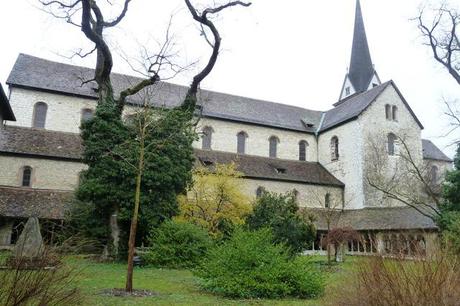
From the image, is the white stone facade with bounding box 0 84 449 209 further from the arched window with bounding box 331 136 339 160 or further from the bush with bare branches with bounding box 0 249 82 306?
the bush with bare branches with bounding box 0 249 82 306

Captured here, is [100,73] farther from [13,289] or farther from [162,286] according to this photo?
[13,289]

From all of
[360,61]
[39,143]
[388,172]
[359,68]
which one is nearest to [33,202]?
[39,143]

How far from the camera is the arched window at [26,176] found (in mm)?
28688

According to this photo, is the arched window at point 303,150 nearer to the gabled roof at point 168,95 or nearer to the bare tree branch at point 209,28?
the gabled roof at point 168,95

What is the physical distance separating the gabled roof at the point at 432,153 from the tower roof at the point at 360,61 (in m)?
11.1

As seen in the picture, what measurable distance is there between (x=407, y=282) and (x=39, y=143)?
29.0m

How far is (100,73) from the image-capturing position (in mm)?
24094

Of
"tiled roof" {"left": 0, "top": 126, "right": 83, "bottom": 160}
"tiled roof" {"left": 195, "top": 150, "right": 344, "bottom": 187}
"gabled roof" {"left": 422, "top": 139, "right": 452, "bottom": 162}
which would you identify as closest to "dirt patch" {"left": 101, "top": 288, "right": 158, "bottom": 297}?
"tiled roof" {"left": 0, "top": 126, "right": 83, "bottom": 160}

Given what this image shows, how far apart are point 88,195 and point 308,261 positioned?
13.6 meters

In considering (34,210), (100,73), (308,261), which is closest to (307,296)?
(308,261)

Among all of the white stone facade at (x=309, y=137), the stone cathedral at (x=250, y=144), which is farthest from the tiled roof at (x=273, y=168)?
the white stone facade at (x=309, y=137)

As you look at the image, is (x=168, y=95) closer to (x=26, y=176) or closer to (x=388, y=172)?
(x=26, y=176)

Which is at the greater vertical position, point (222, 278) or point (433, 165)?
point (433, 165)

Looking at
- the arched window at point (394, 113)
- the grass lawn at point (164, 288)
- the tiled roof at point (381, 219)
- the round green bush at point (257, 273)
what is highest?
the arched window at point (394, 113)
